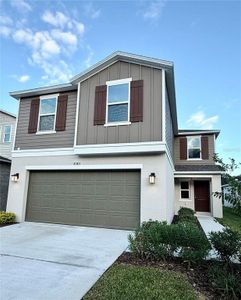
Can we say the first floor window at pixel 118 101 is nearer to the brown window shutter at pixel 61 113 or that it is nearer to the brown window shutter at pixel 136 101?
the brown window shutter at pixel 136 101

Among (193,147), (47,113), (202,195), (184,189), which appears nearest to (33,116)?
(47,113)

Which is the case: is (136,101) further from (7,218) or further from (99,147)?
(7,218)

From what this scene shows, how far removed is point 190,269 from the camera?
15.7 feet

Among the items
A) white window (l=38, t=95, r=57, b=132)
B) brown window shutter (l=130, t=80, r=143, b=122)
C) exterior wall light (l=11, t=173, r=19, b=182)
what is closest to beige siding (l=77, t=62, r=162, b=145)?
brown window shutter (l=130, t=80, r=143, b=122)

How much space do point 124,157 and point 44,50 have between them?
8228 mm

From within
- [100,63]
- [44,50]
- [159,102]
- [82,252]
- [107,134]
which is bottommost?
[82,252]

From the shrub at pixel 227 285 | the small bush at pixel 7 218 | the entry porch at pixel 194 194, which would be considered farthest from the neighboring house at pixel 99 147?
the entry porch at pixel 194 194

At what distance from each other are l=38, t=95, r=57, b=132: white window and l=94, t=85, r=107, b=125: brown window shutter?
2.38 meters

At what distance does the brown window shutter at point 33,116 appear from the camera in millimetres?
10766

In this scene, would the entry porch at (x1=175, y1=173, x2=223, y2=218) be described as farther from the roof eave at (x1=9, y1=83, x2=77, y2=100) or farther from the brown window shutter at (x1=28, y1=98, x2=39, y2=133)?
the brown window shutter at (x1=28, y1=98, x2=39, y2=133)

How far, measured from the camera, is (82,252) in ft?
19.5

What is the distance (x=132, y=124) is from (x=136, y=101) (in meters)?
0.93

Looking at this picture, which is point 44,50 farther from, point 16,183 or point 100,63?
point 16,183

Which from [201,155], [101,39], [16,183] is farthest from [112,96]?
[201,155]
